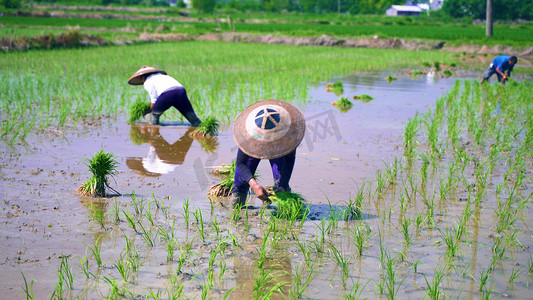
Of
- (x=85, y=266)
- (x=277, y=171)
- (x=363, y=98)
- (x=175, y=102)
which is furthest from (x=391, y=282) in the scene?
(x=363, y=98)

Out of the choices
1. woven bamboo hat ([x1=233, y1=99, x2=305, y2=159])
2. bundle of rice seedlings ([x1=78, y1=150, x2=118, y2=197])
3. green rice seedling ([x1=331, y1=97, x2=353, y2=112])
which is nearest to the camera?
woven bamboo hat ([x1=233, y1=99, x2=305, y2=159])

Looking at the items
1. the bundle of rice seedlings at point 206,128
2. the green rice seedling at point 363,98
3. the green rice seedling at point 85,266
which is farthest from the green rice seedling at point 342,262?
the green rice seedling at point 363,98

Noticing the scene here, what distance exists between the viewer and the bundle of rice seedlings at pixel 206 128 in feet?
22.1

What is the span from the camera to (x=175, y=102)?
694 cm

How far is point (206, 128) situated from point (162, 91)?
0.72 m

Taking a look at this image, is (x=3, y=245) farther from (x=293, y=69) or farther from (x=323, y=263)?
(x=293, y=69)

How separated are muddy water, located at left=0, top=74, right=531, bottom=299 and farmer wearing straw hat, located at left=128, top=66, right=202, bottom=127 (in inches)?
11.2

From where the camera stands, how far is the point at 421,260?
336cm

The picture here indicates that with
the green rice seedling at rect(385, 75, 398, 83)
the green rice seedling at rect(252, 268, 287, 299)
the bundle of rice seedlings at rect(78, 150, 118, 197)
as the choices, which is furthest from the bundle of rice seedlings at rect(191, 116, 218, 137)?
the green rice seedling at rect(385, 75, 398, 83)

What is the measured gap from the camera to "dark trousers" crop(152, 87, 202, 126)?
684cm

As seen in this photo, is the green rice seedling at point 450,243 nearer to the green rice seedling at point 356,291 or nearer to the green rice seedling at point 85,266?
the green rice seedling at point 356,291

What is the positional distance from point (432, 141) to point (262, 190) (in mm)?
3067

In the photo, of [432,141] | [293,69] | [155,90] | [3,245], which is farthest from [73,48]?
[3,245]

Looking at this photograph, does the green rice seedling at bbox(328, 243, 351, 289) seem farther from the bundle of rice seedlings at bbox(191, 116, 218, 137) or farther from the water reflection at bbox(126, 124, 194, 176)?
the bundle of rice seedlings at bbox(191, 116, 218, 137)
